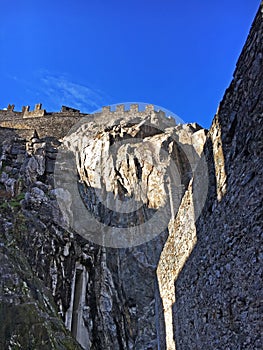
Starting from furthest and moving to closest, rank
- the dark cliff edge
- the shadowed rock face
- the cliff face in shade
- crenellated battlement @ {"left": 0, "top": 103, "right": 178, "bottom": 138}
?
crenellated battlement @ {"left": 0, "top": 103, "right": 178, "bottom": 138}, the shadowed rock face, the cliff face in shade, the dark cliff edge

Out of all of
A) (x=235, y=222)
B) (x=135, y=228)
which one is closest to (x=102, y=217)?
(x=135, y=228)

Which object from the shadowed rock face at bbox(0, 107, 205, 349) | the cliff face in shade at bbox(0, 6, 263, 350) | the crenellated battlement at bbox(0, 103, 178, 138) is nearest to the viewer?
the cliff face in shade at bbox(0, 6, 263, 350)

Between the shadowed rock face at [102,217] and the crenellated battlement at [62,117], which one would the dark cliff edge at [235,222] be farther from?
the crenellated battlement at [62,117]

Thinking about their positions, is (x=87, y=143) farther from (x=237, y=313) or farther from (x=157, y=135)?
(x=237, y=313)

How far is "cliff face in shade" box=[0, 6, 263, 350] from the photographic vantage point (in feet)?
13.1

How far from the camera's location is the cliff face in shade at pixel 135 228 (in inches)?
157

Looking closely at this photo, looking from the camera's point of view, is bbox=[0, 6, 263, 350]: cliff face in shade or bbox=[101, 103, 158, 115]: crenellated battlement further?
bbox=[101, 103, 158, 115]: crenellated battlement

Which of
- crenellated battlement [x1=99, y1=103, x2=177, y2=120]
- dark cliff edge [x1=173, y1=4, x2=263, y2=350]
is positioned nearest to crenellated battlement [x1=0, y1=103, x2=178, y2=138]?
crenellated battlement [x1=99, y1=103, x2=177, y2=120]

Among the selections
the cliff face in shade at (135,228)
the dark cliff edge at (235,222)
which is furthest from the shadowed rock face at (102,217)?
the dark cliff edge at (235,222)

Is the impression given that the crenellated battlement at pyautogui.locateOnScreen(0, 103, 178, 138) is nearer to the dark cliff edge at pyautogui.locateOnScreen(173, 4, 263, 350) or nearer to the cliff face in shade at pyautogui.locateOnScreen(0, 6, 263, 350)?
the cliff face in shade at pyautogui.locateOnScreen(0, 6, 263, 350)

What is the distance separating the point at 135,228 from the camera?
1589 cm

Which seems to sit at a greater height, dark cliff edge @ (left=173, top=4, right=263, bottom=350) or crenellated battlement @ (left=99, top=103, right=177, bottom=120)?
crenellated battlement @ (left=99, top=103, right=177, bottom=120)

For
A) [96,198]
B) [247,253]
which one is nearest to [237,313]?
[247,253]

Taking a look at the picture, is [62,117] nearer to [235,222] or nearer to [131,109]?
[131,109]
